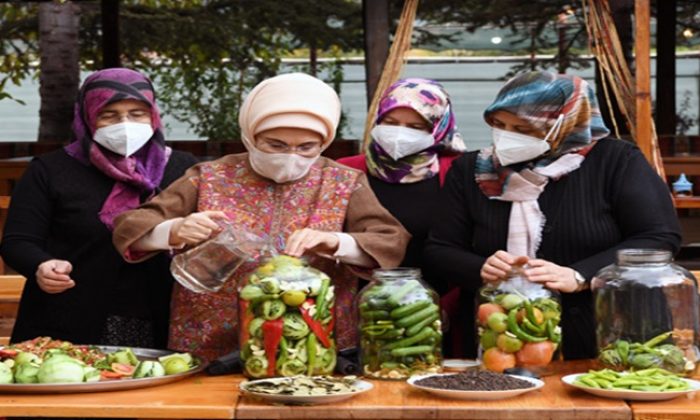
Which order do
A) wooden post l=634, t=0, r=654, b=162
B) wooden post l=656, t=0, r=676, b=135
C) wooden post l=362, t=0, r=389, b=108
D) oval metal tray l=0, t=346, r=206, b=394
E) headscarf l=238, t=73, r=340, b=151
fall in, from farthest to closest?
1. wooden post l=656, t=0, r=676, b=135
2. wooden post l=362, t=0, r=389, b=108
3. wooden post l=634, t=0, r=654, b=162
4. headscarf l=238, t=73, r=340, b=151
5. oval metal tray l=0, t=346, r=206, b=394

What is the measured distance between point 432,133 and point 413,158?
9 cm

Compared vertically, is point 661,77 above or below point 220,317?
above

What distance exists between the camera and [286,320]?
3230 mm

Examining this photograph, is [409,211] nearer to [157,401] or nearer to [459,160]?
[459,160]

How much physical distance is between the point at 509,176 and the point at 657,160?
3.14m

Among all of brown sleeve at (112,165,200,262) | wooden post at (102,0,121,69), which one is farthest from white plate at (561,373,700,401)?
wooden post at (102,0,121,69)

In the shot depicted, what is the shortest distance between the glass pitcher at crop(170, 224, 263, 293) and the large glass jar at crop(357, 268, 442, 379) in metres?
0.31

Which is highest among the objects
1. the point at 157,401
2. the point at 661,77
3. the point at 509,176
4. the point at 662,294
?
the point at 661,77

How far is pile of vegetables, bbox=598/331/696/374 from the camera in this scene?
3.28 meters

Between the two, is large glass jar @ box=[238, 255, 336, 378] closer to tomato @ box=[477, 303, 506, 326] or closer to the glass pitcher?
the glass pitcher

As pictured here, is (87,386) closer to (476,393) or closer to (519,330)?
(476,393)

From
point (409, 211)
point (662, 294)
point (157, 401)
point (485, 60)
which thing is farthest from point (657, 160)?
point (485, 60)

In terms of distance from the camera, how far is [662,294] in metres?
3.33

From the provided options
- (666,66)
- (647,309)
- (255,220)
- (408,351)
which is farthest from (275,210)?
(666,66)
